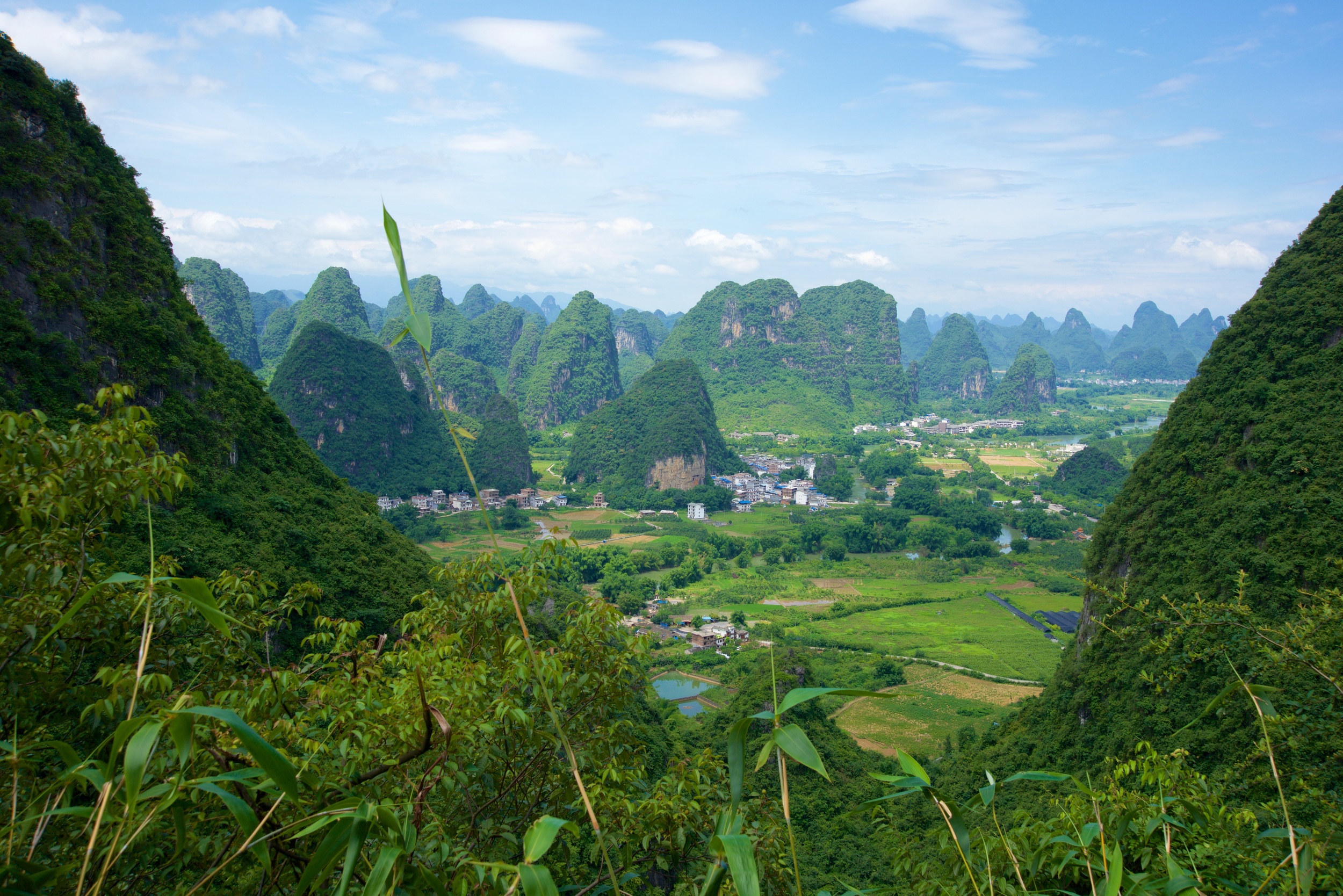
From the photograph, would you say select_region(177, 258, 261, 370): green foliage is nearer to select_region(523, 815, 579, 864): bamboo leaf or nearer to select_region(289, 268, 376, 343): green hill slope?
select_region(289, 268, 376, 343): green hill slope

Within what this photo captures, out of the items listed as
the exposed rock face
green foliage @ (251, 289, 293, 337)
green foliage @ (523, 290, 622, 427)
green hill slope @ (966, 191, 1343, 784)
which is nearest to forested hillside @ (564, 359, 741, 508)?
the exposed rock face

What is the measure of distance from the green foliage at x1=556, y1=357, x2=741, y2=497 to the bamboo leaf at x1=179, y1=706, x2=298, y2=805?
39923 mm

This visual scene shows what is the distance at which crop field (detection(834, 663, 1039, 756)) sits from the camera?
50.2ft

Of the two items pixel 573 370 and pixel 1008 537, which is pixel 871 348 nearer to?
pixel 573 370

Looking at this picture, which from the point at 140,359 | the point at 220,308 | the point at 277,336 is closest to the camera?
the point at 140,359

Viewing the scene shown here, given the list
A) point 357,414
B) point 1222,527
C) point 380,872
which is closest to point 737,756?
point 380,872

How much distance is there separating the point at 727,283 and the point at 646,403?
95.8 feet

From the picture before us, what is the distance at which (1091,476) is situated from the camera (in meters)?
41.8

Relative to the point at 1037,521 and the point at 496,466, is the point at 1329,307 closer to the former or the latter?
the point at 1037,521

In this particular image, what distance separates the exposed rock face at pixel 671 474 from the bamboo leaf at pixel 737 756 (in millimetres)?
41783

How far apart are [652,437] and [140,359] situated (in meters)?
34.3

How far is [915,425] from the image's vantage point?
2648 inches

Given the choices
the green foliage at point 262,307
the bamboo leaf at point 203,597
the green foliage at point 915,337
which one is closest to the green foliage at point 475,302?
the green foliage at point 262,307

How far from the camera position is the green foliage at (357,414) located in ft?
118
